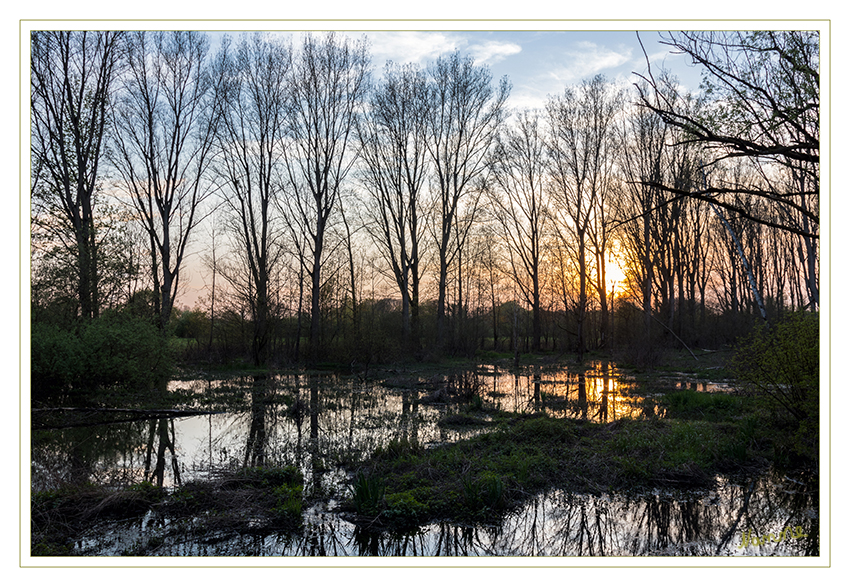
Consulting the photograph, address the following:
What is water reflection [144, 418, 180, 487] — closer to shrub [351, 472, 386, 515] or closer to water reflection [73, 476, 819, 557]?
water reflection [73, 476, 819, 557]

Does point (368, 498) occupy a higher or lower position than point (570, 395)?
higher

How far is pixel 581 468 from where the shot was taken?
7.18 m

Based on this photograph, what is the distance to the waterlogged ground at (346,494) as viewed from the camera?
4.91m

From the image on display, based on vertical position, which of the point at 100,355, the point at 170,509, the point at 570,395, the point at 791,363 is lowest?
the point at 570,395

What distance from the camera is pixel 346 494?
6.23 meters

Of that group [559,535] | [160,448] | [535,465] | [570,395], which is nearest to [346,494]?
[559,535]

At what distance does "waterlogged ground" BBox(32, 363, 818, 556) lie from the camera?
4906 millimetres

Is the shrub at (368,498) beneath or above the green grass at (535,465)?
above

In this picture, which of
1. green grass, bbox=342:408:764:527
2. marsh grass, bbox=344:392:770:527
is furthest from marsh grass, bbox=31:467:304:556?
marsh grass, bbox=344:392:770:527

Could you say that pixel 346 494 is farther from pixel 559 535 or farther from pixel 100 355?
pixel 100 355

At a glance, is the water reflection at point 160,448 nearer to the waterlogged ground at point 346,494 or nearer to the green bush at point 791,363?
the waterlogged ground at point 346,494

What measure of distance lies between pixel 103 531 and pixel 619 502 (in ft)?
19.9

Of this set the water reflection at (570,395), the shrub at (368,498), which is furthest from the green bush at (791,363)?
the shrub at (368,498)
